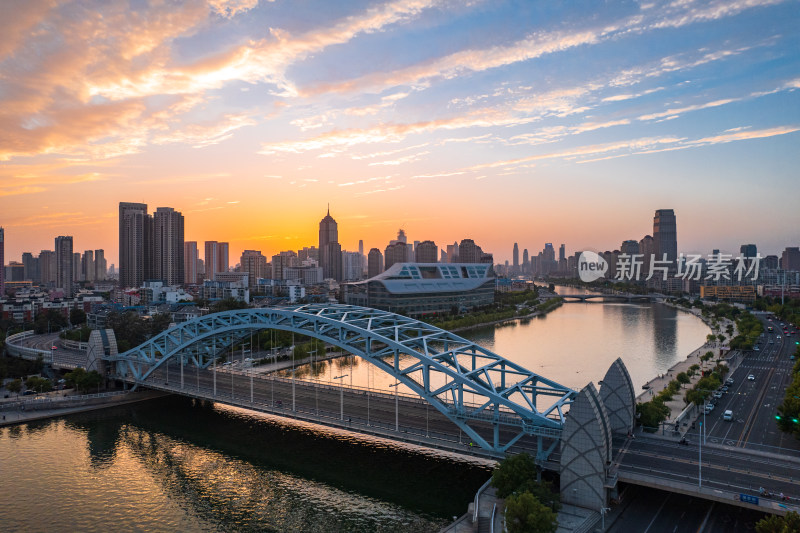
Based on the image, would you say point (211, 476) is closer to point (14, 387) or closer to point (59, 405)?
point (59, 405)

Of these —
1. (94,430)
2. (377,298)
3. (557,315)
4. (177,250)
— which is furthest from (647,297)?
(94,430)

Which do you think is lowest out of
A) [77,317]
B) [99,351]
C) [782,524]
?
[782,524]

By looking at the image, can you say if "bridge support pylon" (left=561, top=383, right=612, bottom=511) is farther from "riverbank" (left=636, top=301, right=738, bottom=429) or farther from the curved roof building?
the curved roof building

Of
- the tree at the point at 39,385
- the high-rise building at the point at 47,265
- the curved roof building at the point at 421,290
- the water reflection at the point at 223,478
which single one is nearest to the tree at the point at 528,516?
the water reflection at the point at 223,478

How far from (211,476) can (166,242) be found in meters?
137

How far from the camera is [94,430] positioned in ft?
119

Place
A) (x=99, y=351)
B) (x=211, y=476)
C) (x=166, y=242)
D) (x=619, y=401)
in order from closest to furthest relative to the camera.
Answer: (x=619, y=401) < (x=211, y=476) < (x=99, y=351) < (x=166, y=242)

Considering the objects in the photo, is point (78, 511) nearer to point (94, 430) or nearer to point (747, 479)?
point (94, 430)

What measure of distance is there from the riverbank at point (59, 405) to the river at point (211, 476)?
101 centimetres

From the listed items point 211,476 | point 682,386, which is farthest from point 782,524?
point 682,386

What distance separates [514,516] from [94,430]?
3100 centimetres

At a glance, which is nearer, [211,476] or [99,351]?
[211,476]

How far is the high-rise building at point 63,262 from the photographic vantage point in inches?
6235

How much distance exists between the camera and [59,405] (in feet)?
131
